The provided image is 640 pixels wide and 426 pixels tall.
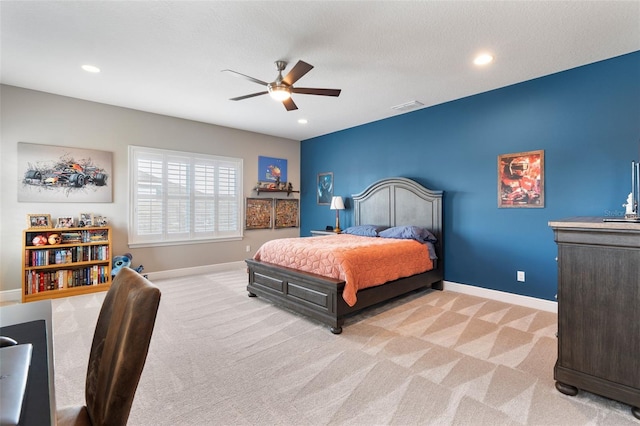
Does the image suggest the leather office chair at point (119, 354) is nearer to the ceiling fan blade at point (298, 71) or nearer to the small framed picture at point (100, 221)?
the ceiling fan blade at point (298, 71)

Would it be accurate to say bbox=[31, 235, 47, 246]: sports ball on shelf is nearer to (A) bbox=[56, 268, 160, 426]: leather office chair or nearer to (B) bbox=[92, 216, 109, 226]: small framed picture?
(B) bbox=[92, 216, 109, 226]: small framed picture

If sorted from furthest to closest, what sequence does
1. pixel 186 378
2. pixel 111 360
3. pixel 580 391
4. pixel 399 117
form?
1. pixel 399 117
2. pixel 186 378
3. pixel 580 391
4. pixel 111 360

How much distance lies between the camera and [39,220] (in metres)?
4.00

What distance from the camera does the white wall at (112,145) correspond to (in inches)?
153

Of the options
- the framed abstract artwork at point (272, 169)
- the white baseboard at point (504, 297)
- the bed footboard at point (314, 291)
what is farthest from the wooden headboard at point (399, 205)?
the framed abstract artwork at point (272, 169)

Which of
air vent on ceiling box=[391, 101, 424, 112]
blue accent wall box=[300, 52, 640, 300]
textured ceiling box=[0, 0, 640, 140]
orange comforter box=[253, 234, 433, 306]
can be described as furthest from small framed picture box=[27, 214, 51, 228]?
air vent on ceiling box=[391, 101, 424, 112]

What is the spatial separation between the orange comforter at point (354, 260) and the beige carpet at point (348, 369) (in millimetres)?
445

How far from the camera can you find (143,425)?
1706mm

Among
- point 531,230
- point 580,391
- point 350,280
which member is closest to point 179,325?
point 350,280

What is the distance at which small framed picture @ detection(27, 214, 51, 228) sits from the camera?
393 centimetres

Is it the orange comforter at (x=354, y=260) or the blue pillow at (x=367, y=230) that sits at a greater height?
the blue pillow at (x=367, y=230)

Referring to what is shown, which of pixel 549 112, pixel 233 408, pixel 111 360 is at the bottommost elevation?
pixel 233 408

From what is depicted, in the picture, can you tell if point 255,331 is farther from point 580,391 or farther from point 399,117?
point 399,117

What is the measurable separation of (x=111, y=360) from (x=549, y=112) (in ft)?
15.0
